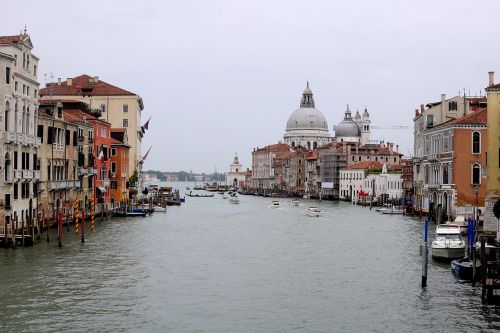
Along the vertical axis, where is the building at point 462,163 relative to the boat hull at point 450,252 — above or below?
above

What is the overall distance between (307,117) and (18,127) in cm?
11706

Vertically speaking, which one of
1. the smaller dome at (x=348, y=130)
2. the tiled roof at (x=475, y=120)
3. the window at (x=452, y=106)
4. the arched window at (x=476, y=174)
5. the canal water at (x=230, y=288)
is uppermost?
the smaller dome at (x=348, y=130)

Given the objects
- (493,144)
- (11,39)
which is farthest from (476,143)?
(11,39)

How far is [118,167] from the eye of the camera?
49.6m

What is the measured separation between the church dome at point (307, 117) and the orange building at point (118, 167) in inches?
3674

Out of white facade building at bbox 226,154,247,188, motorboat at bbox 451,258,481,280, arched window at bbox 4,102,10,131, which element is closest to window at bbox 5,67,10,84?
arched window at bbox 4,102,10,131

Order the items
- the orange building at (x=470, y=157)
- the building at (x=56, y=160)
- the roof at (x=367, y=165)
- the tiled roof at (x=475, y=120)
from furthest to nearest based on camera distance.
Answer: the roof at (x=367, y=165) < the orange building at (x=470, y=157) < the tiled roof at (x=475, y=120) < the building at (x=56, y=160)

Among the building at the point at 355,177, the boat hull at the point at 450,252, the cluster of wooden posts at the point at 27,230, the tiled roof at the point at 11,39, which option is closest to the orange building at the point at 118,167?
the cluster of wooden posts at the point at 27,230

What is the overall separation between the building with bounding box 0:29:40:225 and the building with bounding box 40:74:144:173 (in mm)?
27801

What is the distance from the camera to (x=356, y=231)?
3759 centimetres

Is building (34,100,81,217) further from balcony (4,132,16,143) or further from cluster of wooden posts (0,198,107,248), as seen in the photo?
balcony (4,132,16,143)

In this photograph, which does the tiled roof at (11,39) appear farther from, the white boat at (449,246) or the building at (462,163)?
the building at (462,163)

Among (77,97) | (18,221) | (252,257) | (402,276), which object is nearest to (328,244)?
(252,257)

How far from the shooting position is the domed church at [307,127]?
142375 mm
